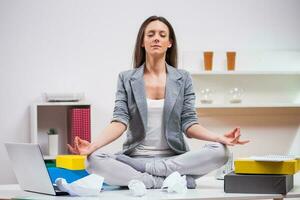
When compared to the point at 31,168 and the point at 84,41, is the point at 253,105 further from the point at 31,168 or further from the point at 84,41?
the point at 31,168

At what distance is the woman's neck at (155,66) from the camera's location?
3027 millimetres

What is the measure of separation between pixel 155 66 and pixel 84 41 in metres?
1.67

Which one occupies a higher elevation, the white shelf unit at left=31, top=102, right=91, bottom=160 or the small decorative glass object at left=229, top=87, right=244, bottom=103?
the small decorative glass object at left=229, top=87, right=244, bottom=103

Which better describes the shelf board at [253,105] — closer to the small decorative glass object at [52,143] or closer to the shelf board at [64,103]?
the shelf board at [64,103]

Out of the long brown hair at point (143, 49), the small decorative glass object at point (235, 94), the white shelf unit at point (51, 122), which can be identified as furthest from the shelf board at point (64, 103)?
the long brown hair at point (143, 49)

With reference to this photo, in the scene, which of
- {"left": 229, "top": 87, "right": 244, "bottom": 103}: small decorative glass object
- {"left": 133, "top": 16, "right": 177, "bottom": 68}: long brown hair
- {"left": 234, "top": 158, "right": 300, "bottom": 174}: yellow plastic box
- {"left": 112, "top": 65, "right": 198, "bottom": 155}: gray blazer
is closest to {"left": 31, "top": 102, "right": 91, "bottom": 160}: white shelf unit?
{"left": 229, "top": 87, "right": 244, "bottom": 103}: small decorative glass object

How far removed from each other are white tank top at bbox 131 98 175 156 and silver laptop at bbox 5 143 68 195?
492mm

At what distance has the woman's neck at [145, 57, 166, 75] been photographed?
3027mm

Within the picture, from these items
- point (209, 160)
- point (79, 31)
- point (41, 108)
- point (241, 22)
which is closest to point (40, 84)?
point (41, 108)

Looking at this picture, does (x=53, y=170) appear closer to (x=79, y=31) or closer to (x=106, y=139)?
(x=106, y=139)

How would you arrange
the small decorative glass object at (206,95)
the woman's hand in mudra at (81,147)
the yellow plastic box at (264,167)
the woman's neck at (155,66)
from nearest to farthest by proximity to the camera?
the yellow plastic box at (264,167) → the woman's hand in mudra at (81,147) → the woman's neck at (155,66) → the small decorative glass object at (206,95)

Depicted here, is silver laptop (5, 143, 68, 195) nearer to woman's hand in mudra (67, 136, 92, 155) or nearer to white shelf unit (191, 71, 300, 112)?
woman's hand in mudra (67, 136, 92, 155)

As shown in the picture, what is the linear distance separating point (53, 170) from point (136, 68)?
0.60 meters

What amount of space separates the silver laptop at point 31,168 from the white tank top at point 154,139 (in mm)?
492
